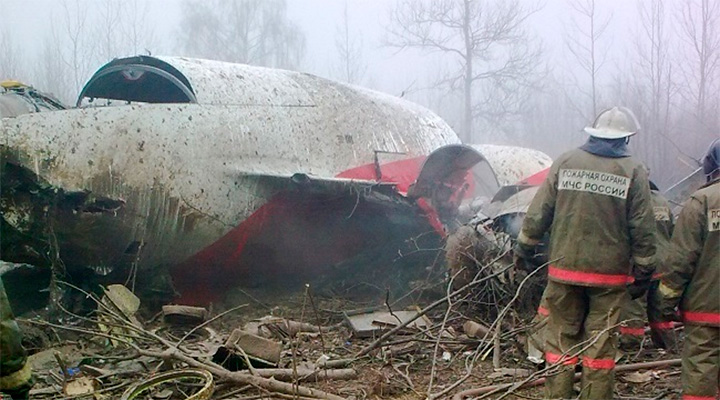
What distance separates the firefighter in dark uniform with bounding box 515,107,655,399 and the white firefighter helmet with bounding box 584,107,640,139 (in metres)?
0.01

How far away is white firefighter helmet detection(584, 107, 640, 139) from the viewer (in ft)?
12.7

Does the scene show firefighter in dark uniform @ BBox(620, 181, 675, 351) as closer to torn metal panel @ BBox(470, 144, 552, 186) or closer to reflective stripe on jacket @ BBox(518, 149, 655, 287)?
reflective stripe on jacket @ BBox(518, 149, 655, 287)

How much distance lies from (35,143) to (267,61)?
23.0m

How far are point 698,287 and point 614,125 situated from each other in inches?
45.3

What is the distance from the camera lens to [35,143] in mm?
4387

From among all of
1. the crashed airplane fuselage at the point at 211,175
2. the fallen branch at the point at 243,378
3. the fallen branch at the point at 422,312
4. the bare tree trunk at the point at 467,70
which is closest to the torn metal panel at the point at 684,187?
the crashed airplane fuselage at the point at 211,175

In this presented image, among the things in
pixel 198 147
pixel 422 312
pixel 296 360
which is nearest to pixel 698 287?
pixel 422 312

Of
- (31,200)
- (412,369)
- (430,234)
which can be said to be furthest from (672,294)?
(31,200)

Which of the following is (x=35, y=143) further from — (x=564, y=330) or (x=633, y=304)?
(x=633, y=304)

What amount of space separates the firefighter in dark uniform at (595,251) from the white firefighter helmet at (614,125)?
1 centimetres

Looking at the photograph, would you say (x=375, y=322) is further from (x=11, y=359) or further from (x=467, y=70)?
(x=467, y=70)

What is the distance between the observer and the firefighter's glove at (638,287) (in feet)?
12.8

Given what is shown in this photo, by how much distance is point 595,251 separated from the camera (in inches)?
146

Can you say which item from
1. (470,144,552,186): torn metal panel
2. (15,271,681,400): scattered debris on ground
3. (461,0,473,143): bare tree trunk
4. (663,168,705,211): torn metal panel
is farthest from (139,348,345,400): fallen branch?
(461,0,473,143): bare tree trunk
